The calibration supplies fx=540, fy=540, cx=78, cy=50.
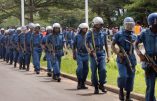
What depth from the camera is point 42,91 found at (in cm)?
1430

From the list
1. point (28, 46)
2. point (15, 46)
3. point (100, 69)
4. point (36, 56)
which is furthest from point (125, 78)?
point (15, 46)

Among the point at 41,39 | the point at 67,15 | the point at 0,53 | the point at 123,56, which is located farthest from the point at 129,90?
the point at 67,15

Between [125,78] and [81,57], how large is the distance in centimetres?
315

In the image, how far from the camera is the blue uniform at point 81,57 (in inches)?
590

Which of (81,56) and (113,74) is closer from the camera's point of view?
(81,56)

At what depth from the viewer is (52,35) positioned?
57.3 ft

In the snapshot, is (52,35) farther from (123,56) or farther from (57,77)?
(123,56)

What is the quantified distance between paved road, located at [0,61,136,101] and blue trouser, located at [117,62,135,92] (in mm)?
655

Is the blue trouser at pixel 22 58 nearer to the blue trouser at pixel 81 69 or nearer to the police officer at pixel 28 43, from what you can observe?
the police officer at pixel 28 43

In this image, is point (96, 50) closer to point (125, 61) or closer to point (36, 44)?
point (125, 61)

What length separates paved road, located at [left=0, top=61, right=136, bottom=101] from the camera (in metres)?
12.8

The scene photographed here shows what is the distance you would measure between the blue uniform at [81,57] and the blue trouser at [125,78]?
2.91 metres

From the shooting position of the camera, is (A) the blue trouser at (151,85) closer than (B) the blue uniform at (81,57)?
Yes

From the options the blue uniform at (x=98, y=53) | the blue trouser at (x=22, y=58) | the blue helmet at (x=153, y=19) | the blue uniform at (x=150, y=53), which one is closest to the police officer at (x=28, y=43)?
the blue trouser at (x=22, y=58)
